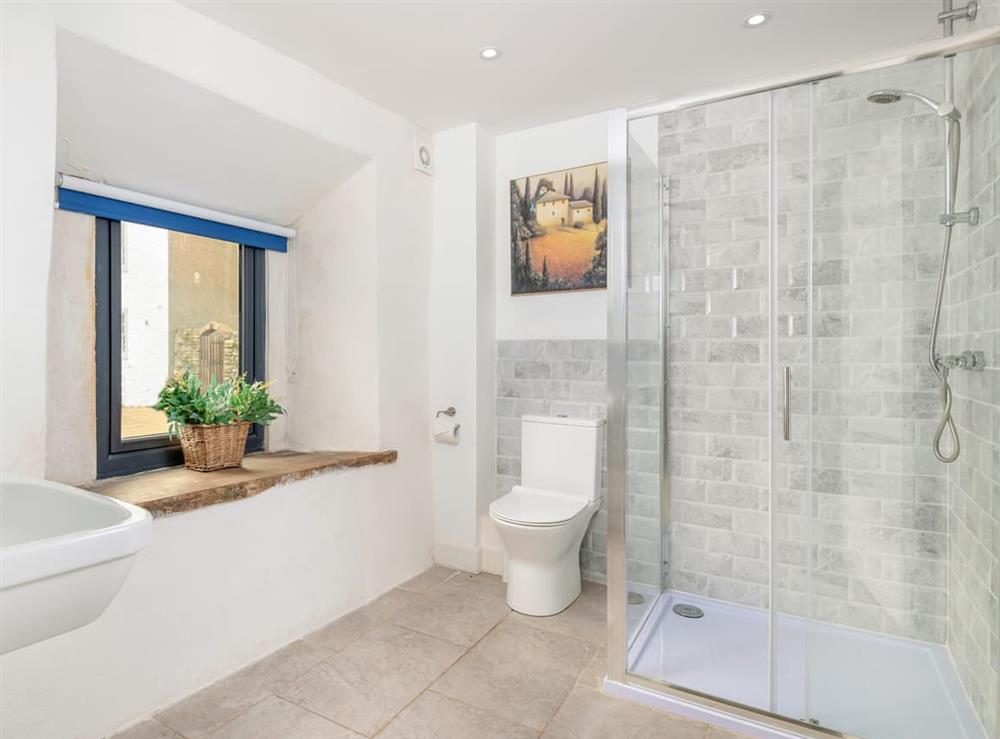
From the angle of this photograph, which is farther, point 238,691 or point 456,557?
point 456,557

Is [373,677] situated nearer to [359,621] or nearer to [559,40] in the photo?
[359,621]

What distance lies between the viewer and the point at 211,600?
1931 mm

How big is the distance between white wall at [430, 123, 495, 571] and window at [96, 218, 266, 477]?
0.94 metres

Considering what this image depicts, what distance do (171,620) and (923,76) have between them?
2.83 metres

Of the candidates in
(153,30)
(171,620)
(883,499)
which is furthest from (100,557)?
(883,499)

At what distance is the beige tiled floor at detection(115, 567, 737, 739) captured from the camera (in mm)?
1691

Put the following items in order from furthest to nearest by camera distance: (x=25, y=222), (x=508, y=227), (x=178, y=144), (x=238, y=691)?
(x=508, y=227) < (x=178, y=144) < (x=238, y=691) < (x=25, y=222)

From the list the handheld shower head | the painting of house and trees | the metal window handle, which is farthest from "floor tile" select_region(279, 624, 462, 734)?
the handheld shower head

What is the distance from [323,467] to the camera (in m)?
2.35

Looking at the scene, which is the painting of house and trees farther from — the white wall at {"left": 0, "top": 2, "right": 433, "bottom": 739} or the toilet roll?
the toilet roll

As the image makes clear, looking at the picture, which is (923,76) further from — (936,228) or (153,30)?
(153,30)

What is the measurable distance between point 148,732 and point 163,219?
188 cm

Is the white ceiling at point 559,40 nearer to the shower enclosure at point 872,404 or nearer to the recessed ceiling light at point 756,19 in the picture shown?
the recessed ceiling light at point 756,19

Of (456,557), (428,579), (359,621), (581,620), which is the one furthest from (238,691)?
(581,620)
